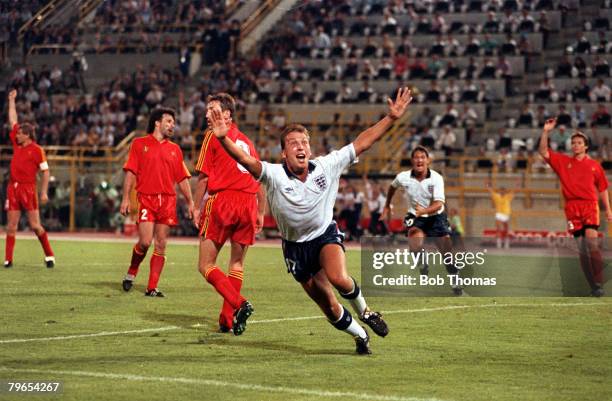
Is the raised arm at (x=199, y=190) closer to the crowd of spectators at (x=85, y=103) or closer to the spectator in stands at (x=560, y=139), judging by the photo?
the spectator in stands at (x=560, y=139)

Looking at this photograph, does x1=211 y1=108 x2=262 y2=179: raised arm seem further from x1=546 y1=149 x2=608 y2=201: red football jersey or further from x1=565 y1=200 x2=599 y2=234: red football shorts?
x1=565 y1=200 x2=599 y2=234: red football shorts

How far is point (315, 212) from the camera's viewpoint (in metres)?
10.5

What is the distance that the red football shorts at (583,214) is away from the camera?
57.5ft

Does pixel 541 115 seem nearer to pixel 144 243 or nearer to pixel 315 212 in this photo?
pixel 144 243

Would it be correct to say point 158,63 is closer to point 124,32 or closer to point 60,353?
point 124,32

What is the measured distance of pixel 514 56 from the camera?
139ft

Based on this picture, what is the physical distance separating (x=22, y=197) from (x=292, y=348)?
37.2 feet

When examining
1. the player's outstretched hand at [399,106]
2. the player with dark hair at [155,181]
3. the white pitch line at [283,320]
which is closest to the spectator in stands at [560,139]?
the white pitch line at [283,320]

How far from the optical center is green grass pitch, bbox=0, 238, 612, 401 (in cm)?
873

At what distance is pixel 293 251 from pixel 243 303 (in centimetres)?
134

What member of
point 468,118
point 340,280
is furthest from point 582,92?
point 340,280

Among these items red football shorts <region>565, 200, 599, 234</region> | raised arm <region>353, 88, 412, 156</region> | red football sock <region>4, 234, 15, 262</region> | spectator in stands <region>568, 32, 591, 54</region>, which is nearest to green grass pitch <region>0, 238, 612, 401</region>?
red football shorts <region>565, 200, 599, 234</region>

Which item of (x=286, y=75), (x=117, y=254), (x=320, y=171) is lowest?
(x=117, y=254)

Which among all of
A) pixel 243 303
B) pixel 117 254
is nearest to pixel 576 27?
pixel 117 254
